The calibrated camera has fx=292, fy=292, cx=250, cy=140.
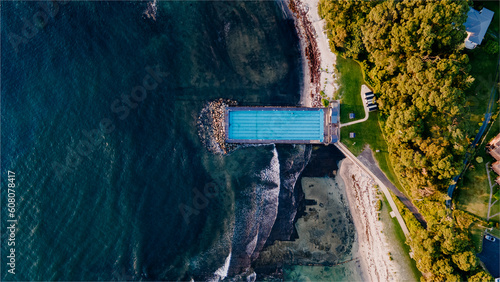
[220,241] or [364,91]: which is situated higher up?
[364,91]

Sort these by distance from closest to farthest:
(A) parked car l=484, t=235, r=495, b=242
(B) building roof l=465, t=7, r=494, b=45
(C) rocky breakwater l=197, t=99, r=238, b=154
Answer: (B) building roof l=465, t=7, r=494, b=45 < (A) parked car l=484, t=235, r=495, b=242 < (C) rocky breakwater l=197, t=99, r=238, b=154

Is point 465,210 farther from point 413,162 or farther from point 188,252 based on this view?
point 188,252

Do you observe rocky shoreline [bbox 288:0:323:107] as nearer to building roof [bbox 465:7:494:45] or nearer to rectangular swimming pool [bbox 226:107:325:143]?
rectangular swimming pool [bbox 226:107:325:143]

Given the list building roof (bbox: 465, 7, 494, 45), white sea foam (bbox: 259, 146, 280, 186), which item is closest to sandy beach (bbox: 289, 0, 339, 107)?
white sea foam (bbox: 259, 146, 280, 186)

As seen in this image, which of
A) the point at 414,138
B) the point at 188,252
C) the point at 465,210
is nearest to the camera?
the point at 414,138

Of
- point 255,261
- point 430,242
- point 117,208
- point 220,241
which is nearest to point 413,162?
point 430,242

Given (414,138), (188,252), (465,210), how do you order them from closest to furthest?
(414,138) → (465,210) → (188,252)

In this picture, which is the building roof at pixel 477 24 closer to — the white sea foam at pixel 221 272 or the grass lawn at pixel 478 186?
the grass lawn at pixel 478 186
